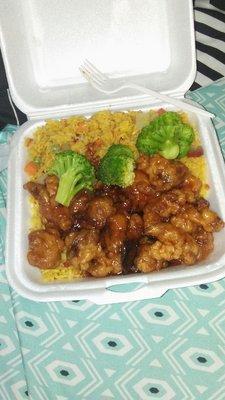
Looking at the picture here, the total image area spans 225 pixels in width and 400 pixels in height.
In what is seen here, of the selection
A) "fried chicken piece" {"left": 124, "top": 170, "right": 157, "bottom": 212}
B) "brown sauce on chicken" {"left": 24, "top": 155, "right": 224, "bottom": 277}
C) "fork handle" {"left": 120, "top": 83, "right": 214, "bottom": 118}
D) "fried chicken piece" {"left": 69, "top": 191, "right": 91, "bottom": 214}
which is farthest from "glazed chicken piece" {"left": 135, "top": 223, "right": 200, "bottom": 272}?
"fork handle" {"left": 120, "top": 83, "right": 214, "bottom": 118}

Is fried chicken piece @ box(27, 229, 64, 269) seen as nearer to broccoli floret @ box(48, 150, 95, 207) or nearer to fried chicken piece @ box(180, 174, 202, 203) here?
broccoli floret @ box(48, 150, 95, 207)

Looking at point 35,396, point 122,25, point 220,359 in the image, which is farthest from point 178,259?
point 122,25

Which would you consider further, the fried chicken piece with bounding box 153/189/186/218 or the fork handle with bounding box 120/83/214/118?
the fork handle with bounding box 120/83/214/118

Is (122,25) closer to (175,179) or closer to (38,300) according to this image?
(175,179)

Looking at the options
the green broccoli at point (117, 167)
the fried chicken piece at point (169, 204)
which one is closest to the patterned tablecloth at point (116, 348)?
the fried chicken piece at point (169, 204)

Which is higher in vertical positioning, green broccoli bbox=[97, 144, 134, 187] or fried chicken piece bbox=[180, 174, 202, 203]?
green broccoli bbox=[97, 144, 134, 187]

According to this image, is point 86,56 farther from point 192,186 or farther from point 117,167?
point 192,186

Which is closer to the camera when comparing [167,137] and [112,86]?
[167,137]

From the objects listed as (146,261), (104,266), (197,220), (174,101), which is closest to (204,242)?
(197,220)
